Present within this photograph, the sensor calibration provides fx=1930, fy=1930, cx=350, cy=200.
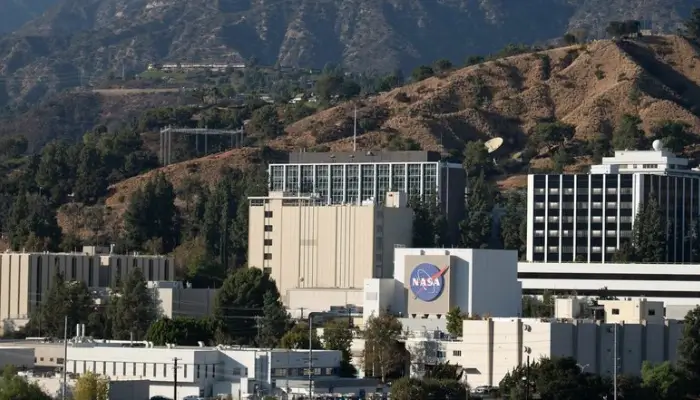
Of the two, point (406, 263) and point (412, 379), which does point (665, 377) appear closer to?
point (412, 379)

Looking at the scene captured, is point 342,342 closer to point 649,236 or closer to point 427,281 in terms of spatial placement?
point 427,281

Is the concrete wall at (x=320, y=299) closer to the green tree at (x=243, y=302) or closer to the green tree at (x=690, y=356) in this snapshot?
the green tree at (x=243, y=302)

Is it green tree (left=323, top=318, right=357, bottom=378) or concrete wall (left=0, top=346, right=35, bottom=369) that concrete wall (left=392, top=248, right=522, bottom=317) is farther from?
concrete wall (left=0, top=346, right=35, bottom=369)

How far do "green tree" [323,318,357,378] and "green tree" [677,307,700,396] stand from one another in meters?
24.2

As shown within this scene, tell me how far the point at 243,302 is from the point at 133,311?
10.3 meters

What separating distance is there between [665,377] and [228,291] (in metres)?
46.7

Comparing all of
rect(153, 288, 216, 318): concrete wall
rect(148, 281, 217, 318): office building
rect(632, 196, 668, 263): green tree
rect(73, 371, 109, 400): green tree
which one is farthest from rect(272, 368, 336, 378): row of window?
rect(632, 196, 668, 263): green tree

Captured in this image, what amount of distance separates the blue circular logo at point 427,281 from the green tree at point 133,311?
22125 millimetres

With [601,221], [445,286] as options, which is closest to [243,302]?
[445,286]

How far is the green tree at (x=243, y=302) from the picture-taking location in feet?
542

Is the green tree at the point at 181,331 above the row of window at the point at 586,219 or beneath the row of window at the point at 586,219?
beneath

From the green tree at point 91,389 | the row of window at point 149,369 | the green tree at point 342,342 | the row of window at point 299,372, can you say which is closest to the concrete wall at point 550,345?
the green tree at point 342,342

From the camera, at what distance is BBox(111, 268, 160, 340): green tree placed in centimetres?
16175

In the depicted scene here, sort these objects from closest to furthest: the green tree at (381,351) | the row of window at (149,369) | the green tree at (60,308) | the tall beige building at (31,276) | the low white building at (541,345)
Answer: the row of window at (149,369), the low white building at (541,345), the green tree at (381,351), the green tree at (60,308), the tall beige building at (31,276)
